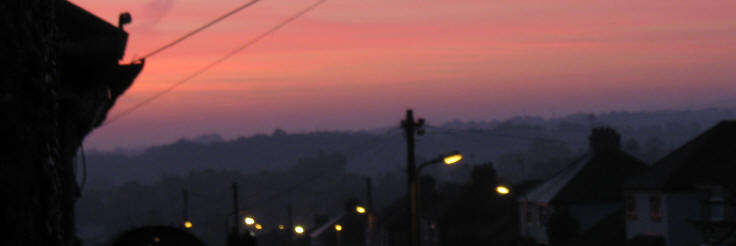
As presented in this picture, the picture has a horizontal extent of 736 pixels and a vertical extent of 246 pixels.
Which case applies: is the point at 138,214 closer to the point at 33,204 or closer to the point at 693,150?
the point at 693,150

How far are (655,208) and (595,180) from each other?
35.2ft

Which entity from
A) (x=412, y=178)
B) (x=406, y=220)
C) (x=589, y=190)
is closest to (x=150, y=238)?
(x=412, y=178)

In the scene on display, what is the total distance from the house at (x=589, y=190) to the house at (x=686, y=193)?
599 cm

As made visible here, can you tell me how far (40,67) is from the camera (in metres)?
2.99

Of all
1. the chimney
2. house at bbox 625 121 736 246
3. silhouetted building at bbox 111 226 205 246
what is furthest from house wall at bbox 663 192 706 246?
silhouetted building at bbox 111 226 205 246

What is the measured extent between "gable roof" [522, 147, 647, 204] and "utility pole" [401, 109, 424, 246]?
95.2 ft

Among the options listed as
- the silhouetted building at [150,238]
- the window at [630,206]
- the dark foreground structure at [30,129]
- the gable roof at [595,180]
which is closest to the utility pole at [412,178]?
the silhouetted building at [150,238]

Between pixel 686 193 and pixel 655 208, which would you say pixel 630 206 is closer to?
pixel 655 208

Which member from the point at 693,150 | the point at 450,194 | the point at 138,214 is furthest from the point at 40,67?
the point at 138,214

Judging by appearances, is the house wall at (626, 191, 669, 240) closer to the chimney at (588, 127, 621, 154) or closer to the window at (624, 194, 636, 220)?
the window at (624, 194, 636, 220)

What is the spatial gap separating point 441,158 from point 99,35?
14.3 metres

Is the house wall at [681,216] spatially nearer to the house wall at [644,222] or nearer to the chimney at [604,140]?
the house wall at [644,222]

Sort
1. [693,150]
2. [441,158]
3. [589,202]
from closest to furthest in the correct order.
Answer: [441,158], [693,150], [589,202]

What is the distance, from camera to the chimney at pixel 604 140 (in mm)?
57750
